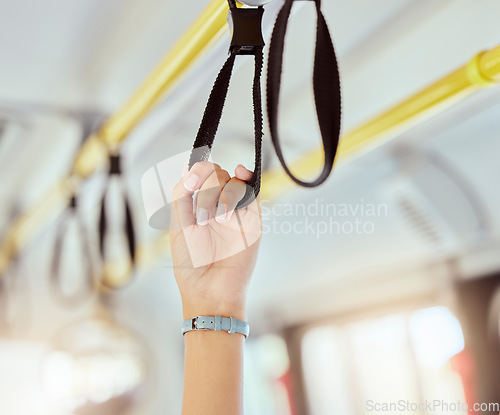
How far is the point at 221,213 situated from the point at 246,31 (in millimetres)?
276

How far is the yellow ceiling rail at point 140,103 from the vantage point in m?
1.13

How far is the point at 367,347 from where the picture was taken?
3.34 m

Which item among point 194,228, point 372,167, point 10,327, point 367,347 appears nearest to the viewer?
point 194,228

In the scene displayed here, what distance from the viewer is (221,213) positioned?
93cm

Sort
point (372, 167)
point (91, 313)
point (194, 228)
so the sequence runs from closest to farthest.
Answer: point (194, 228) < point (372, 167) < point (91, 313)

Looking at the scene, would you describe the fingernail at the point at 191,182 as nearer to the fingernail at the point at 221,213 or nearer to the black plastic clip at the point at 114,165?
the fingernail at the point at 221,213

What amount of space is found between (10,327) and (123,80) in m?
2.80

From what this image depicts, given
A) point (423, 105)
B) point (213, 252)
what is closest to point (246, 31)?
point (213, 252)

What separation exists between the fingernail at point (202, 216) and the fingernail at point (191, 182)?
6 cm

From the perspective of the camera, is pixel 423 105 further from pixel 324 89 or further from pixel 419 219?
pixel 419 219

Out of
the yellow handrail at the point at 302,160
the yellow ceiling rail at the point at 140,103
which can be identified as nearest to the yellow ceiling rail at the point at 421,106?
the yellow handrail at the point at 302,160

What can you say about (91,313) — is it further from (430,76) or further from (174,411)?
(430,76)

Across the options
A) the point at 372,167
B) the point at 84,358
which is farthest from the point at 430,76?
the point at 84,358

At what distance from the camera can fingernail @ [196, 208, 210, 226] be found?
959 millimetres
